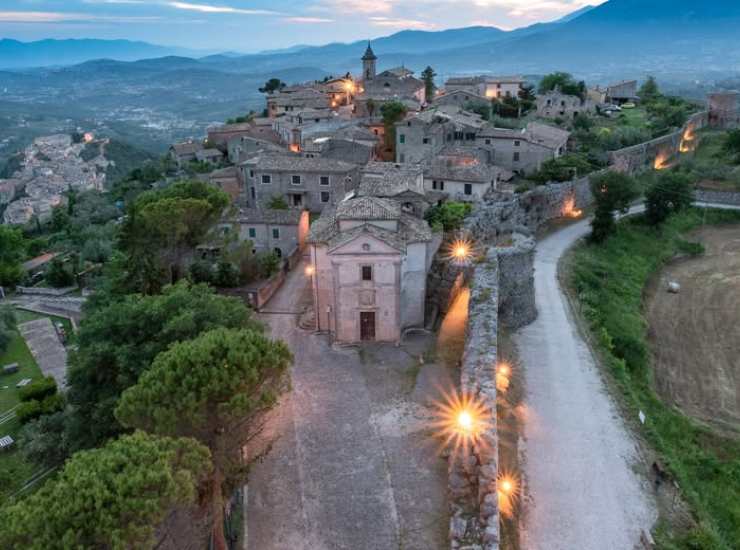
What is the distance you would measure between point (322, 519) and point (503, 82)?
8155 cm

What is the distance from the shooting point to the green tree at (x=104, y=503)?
10.3m

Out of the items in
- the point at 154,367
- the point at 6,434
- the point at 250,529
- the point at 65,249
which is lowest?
the point at 65,249

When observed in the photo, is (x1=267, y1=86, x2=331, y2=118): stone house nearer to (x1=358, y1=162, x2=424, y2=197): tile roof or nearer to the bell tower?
the bell tower

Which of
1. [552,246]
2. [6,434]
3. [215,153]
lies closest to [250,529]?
[6,434]

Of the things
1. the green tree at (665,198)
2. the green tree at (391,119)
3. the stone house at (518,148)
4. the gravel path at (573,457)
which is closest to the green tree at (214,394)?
the gravel path at (573,457)

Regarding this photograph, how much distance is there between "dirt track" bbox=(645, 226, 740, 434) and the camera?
2925cm

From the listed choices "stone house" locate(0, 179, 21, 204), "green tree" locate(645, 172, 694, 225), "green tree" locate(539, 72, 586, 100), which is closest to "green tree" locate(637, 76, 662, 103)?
"green tree" locate(539, 72, 586, 100)

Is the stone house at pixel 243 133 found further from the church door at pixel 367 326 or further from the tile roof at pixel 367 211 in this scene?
the church door at pixel 367 326

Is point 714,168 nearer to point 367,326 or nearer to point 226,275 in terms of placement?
point 367,326

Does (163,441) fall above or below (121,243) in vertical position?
above

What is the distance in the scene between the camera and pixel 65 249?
56594 millimetres

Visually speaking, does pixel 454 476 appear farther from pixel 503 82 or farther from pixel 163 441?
pixel 503 82

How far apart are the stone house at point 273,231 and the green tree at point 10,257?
67.1ft

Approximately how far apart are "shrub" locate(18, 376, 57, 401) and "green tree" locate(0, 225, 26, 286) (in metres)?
23.5
